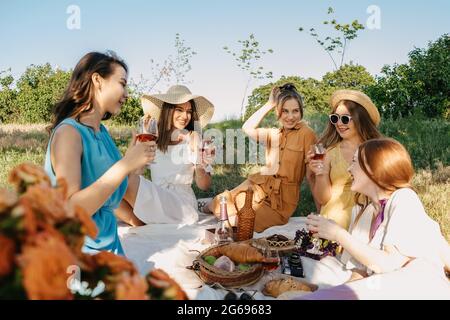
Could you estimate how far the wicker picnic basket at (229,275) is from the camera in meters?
2.94

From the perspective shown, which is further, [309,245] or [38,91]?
[38,91]

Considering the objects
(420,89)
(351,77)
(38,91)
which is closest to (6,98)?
(38,91)

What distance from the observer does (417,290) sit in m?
2.19

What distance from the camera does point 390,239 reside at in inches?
93.2

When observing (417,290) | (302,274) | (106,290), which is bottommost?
(302,274)

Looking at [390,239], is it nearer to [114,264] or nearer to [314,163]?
[314,163]

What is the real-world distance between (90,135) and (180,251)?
1.59 m

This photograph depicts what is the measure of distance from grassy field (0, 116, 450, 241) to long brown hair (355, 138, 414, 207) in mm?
1950

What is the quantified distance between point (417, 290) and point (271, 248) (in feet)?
4.64

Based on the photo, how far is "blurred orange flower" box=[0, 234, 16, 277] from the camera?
63 centimetres

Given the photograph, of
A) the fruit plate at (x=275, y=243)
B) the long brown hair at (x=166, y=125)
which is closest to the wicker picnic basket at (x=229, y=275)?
the fruit plate at (x=275, y=243)

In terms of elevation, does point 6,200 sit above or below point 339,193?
above
